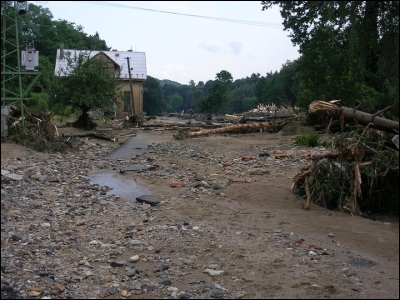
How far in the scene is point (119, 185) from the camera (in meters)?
10.9

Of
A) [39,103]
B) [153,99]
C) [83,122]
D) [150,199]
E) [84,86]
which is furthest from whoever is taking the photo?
[153,99]

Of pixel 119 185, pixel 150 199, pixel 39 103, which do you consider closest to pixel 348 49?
A: pixel 150 199

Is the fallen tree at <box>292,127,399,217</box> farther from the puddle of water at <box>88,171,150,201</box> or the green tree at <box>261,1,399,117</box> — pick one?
the puddle of water at <box>88,171,150,201</box>

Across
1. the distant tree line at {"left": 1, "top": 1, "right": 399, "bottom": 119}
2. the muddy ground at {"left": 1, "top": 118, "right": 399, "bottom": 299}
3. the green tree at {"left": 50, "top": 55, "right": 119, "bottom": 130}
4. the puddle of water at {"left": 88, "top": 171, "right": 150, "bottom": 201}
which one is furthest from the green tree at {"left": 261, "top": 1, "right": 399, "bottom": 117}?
the green tree at {"left": 50, "top": 55, "right": 119, "bottom": 130}

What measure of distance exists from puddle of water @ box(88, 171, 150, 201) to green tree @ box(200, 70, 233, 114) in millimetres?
36392

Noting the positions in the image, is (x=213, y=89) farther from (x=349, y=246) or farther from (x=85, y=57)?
(x=349, y=246)

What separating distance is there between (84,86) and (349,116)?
17.1 metres

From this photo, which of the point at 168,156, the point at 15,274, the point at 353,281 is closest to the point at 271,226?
the point at 353,281

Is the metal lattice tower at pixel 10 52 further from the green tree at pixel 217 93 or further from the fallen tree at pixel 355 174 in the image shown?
the green tree at pixel 217 93

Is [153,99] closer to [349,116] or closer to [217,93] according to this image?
[217,93]

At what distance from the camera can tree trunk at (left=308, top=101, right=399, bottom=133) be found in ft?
26.5

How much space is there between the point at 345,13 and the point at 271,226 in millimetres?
3363

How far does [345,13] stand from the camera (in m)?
6.06

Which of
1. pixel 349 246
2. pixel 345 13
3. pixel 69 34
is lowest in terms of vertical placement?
pixel 349 246
